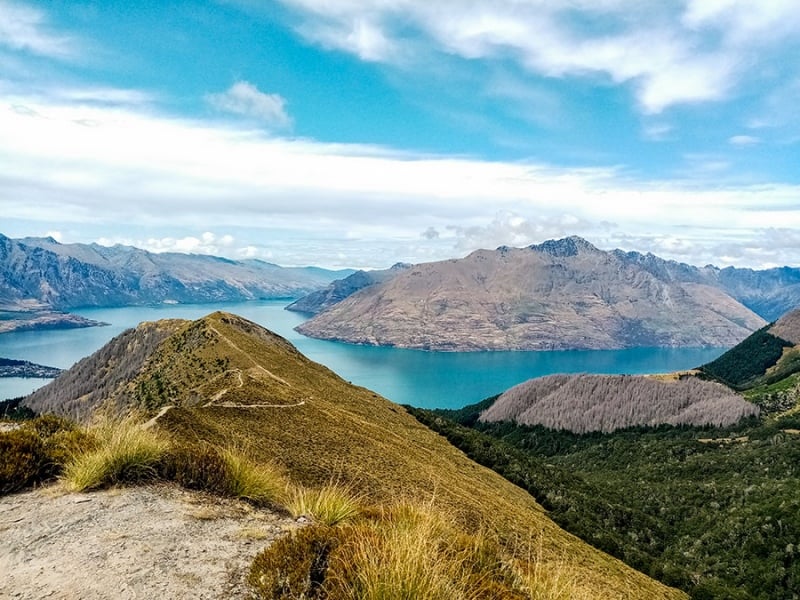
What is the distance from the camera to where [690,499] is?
9200cm

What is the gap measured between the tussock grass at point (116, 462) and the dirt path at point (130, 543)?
1.15ft

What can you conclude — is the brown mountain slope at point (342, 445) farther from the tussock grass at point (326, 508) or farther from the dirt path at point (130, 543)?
the dirt path at point (130, 543)

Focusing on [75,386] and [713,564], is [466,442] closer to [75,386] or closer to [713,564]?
[713,564]

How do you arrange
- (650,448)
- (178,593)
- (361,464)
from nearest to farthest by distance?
(178,593), (361,464), (650,448)

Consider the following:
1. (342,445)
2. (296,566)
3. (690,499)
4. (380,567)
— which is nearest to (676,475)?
(690,499)

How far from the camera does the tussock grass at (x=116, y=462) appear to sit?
1057 centimetres

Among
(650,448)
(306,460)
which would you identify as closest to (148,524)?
(306,460)

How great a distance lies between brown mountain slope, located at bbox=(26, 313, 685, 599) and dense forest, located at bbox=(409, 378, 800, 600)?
16.7 metres

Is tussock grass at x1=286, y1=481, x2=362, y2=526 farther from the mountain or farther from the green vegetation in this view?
the mountain

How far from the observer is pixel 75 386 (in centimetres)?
11925

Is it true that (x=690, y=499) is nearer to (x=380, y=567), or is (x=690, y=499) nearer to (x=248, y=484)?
(x=248, y=484)

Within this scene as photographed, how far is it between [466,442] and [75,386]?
100009mm

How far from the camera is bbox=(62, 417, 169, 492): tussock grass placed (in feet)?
34.7

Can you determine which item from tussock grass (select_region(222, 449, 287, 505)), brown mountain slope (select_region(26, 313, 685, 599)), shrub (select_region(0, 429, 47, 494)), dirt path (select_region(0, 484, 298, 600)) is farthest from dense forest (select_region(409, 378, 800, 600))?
shrub (select_region(0, 429, 47, 494))
